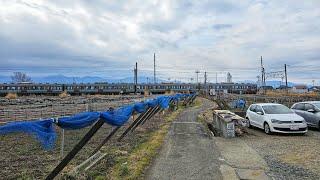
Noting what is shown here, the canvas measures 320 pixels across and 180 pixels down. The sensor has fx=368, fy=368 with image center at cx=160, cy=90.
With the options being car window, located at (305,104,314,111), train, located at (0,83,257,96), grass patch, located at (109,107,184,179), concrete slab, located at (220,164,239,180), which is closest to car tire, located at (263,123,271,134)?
car window, located at (305,104,314,111)

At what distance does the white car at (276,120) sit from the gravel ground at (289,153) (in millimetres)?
337

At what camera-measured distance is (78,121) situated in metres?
7.70

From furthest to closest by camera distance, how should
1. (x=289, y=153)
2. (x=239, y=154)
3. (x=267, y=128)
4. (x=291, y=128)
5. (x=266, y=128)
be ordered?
(x=266, y=128) → (x=267, y=128) → (x=291, y=128) → (x=289, y=153) → (x=239, y=154)

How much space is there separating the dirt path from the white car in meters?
3.33

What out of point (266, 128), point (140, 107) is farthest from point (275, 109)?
point (140, 107)

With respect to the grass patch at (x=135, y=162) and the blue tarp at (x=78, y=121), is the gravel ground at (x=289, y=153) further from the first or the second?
the blue tarp at (x=78, y=121)

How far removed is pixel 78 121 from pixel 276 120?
11007 mm

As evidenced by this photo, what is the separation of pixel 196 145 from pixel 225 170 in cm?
406

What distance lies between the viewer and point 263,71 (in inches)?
3585

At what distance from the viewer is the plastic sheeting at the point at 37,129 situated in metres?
6.20

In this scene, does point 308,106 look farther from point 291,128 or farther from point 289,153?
point 289,153

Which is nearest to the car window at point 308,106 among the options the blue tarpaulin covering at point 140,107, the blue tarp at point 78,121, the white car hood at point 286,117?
the white car hood at point 286,117

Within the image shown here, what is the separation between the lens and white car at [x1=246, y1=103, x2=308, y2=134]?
15977 mm

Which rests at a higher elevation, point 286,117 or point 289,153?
Answer: point 286,117
